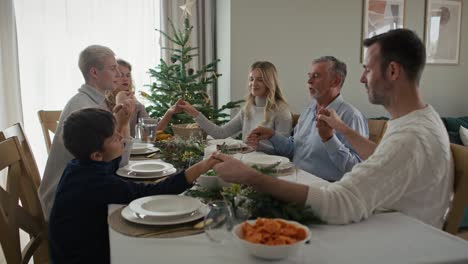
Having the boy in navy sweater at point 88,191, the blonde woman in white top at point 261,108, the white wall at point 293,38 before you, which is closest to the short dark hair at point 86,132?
the boy in navy sweater at point 88,191

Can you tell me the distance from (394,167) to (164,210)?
0.66 m

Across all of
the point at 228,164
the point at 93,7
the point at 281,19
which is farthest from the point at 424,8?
the point at 228,164

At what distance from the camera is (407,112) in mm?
1220

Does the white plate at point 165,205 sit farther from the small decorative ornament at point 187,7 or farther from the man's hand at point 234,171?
the small decorative ornament at point 187,7

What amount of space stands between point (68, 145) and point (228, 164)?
0.56 metres

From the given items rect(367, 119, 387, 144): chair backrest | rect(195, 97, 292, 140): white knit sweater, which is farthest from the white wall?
rect(367, 119, 387, 144): chair backrest

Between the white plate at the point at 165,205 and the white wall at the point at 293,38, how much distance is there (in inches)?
99.8

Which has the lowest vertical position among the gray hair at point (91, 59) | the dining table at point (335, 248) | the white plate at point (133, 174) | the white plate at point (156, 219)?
the white plate at point (133, 174)

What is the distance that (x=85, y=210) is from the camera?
122 cm

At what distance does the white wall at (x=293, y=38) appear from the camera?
3.64 metres

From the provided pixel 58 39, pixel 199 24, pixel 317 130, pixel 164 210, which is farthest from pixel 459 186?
pixel 58 39

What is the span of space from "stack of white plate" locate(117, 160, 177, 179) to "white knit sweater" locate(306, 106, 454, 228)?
0.74m

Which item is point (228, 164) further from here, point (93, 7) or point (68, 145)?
point (93, 7)

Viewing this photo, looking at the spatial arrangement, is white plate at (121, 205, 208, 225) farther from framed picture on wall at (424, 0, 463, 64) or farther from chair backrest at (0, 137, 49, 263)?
framed picture on wall at (424, 0, 463, 64)
